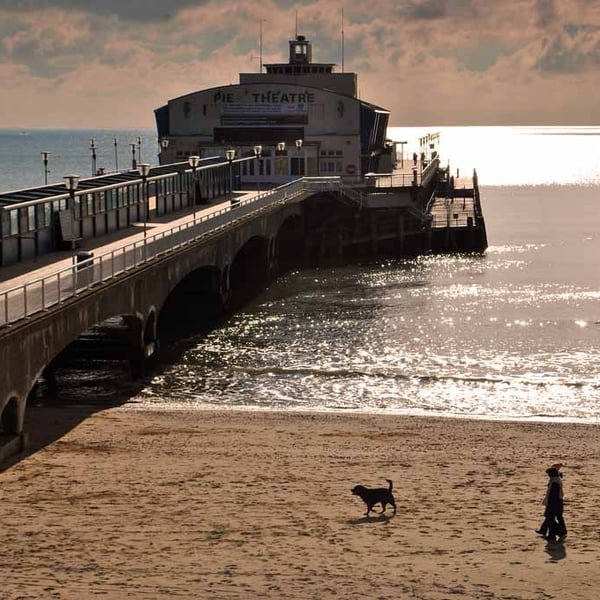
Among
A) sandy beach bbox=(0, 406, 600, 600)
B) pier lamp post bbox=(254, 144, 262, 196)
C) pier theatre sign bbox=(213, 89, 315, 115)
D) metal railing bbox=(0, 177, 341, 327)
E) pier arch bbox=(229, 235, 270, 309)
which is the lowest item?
sandy beach bbox=(0, 406, 600, 600)

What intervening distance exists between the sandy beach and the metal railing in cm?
332

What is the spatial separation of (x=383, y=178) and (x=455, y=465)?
6116 cm

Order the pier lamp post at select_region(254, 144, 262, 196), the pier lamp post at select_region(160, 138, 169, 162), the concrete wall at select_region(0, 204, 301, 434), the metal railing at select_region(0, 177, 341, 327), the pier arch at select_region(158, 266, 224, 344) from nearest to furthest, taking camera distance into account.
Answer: the concrete wall at select_region(0, 204, 301, 434), the metal railing at select_region(0, 177, 341, 327), the pier arch at select_region(158, 266, 224, 344), the pier lamp post at select_region(254, 144, 262, 196), the pier lamp post at select_region(160, 138, 169, 162)

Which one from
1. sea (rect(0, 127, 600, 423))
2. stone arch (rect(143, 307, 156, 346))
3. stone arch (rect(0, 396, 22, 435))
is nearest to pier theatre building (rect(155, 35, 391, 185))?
sea (rect(0, 127, 600, 423))

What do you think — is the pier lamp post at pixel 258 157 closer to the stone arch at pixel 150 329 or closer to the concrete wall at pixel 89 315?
the concrete wall at pixel 89 315

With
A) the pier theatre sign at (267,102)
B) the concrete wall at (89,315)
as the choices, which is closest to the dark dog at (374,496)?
the concrete wall at (89,315)

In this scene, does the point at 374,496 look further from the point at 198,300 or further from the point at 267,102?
the point at 267,102

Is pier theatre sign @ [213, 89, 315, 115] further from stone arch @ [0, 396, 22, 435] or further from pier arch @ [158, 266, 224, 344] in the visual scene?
stone arch @ [0, 396, 22, 435]

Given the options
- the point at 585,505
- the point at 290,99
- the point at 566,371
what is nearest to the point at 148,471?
the point at 585,505

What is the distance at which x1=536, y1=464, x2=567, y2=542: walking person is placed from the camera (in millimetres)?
22891

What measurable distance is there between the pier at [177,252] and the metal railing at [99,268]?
0.04 meters

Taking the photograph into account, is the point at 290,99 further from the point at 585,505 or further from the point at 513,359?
the point at 585,505

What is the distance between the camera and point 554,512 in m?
23.0

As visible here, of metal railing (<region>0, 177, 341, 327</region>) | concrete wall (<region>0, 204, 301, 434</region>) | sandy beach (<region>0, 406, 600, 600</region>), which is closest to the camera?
sandy beach (<region>0, 406, 600, 600</region>)
